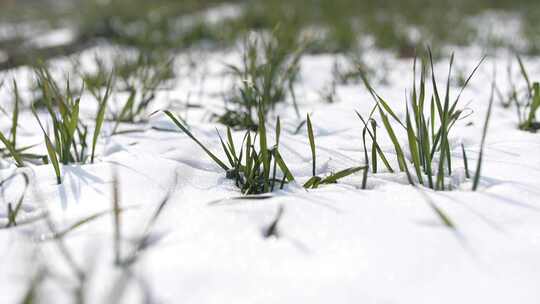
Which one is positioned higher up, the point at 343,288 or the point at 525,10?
the point at 525,10

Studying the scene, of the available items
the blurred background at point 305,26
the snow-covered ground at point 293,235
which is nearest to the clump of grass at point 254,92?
the snow-covered ground at point 293,235

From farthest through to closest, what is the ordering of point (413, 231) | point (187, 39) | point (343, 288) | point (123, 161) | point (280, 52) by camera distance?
point (187, 39), point (280, 52), point (123, 161), point (413, 231), point (343, 288)

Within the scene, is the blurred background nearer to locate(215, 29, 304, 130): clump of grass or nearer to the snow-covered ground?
locate(215, 29, 304, 130): clump of grass

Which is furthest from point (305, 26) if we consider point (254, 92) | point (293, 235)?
point (293, 235)

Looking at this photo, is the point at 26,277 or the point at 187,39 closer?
the point at 26,277

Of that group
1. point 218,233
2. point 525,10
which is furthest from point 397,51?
point 525,10

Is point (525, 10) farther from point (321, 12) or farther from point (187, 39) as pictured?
point (187, 39)
